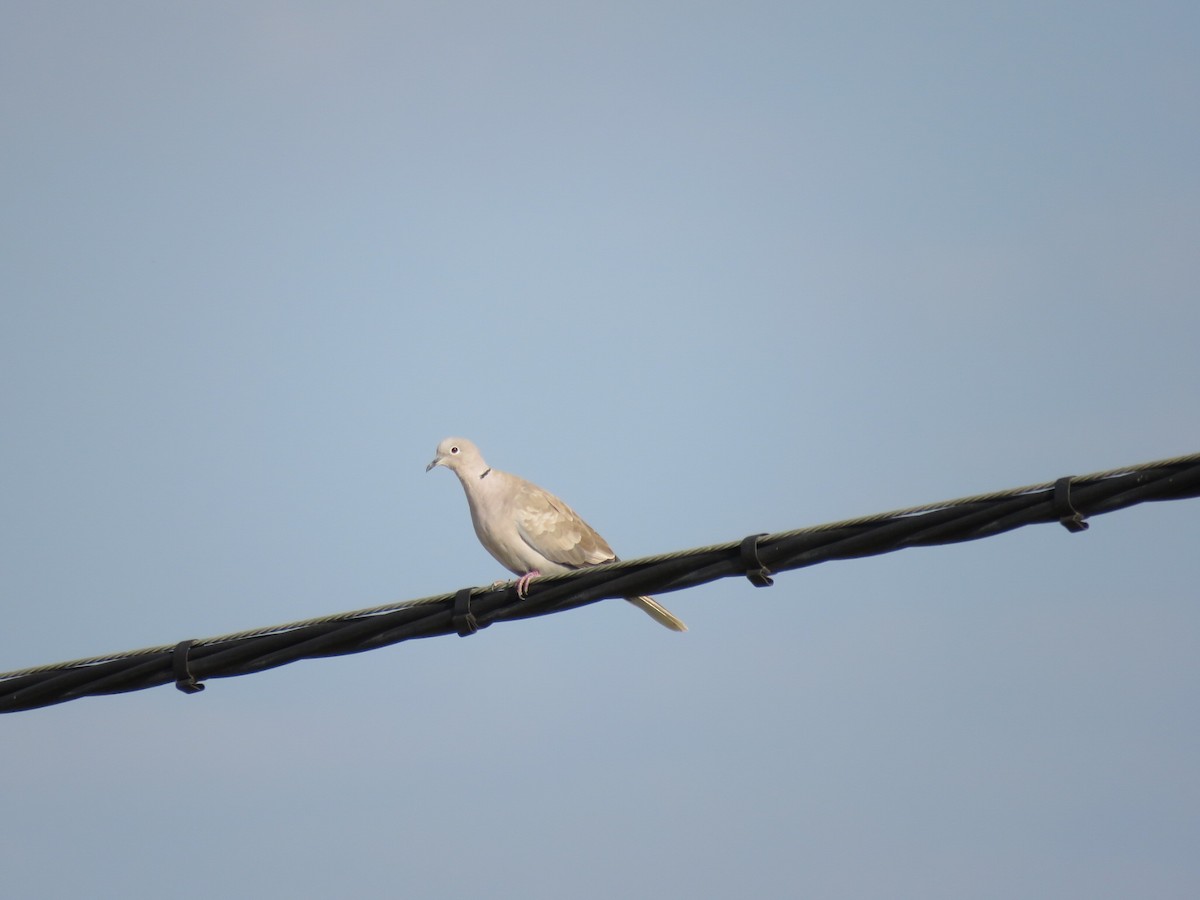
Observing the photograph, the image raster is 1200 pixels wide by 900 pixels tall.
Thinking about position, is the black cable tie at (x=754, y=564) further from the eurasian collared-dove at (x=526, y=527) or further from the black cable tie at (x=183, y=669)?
the eurasian collared-dove at (x=526, y=527)

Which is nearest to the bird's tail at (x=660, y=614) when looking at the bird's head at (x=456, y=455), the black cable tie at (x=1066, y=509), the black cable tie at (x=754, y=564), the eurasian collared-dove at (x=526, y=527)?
the eurasian collared-dove at (x=526, y=527)

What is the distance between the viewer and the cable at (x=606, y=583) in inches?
257

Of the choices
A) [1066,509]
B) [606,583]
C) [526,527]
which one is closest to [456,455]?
[526,527]

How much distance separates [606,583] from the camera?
747cm

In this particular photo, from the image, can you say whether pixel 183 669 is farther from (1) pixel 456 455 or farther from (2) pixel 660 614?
(1) pixel 456 455

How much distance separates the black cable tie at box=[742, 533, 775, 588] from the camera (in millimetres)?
7211

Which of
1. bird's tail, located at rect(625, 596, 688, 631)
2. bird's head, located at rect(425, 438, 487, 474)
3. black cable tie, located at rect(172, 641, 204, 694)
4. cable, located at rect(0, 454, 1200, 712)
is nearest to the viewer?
cable, located at rect(0, 454, 1200, 712)

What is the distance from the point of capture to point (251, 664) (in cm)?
781

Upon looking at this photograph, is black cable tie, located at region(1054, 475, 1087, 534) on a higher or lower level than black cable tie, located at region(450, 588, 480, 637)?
lower

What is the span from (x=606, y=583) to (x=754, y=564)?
0.68 m

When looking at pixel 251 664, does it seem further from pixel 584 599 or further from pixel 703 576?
pixel 703 576

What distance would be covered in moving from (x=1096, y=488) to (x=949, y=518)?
1.88 feet

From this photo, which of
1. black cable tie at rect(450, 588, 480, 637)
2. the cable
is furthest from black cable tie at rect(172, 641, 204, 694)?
black cable tie at rect(450, 588, 480, 637)

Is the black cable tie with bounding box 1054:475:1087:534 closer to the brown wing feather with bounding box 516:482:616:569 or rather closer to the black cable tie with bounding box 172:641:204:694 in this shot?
the black cable tie with bounding box 172:641:204:694
